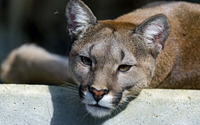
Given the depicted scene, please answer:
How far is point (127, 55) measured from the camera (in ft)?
12.2

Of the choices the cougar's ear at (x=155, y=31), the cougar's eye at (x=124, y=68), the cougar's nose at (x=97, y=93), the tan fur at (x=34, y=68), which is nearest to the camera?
the cougar's nose at (x=97, y=93)

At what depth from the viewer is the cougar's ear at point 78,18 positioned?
3.93m

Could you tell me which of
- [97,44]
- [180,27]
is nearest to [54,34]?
[180,27]

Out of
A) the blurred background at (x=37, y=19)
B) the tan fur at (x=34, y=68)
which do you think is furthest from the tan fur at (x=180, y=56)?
the blurred background at (x=37, y=19)

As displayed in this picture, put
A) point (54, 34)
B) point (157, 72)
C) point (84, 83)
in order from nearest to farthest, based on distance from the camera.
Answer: point (84, 83)
point (157, 72)
point (54, 34)

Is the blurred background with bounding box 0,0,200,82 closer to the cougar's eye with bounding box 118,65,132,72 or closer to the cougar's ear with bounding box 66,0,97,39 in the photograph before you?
the cougar's ear with bounding box 66,0,97,39

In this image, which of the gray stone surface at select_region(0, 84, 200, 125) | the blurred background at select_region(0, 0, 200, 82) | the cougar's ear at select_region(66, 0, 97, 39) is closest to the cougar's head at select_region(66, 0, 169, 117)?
the cougar's ear at select_region(66, 0, 97, 39)

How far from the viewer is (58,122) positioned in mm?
3828

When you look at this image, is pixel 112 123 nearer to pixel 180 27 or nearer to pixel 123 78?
pixel 123 78

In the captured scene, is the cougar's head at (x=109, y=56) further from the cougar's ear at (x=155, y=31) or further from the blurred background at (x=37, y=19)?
the blurred background at (x=37, y=19)

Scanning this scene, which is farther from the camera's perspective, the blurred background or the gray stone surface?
the blurred background

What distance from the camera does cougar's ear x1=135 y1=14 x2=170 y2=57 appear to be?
384 centimetres

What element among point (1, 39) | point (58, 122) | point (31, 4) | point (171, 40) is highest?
point (171, 40)

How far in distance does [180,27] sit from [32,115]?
2.00m
